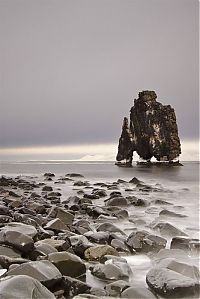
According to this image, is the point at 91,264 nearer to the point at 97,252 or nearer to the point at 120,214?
the point at 97,252

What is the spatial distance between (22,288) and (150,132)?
4200 cm

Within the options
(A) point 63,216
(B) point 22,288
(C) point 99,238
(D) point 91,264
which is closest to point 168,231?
(C) point 99,238

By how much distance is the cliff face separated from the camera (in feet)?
136

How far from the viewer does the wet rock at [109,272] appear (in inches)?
118

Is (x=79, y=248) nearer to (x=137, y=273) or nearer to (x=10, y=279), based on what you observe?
(x=137, y=273)

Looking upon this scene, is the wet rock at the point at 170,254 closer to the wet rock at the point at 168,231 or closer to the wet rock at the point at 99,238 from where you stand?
the wet rock at the point at 99,238

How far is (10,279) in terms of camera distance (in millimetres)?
2428

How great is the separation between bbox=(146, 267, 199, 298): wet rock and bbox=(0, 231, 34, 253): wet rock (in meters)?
1.32

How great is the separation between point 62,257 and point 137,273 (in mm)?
784

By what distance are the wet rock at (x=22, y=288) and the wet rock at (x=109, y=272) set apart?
28.1 inches

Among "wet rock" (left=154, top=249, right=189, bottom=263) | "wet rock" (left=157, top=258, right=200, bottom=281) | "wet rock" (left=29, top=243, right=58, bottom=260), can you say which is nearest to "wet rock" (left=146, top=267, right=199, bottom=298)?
"wet rock" (left=157, top=258, right=200, bottom=281)

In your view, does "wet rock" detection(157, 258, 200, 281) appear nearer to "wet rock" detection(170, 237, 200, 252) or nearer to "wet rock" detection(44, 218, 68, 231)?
"wet rock" detection(170, 237, 200, 252)

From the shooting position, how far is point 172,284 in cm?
265

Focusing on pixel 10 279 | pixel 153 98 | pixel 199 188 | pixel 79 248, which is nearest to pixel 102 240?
pixel 79 248
